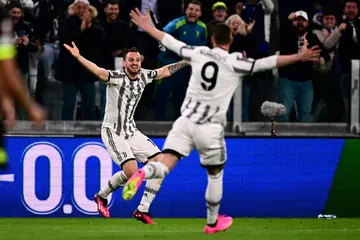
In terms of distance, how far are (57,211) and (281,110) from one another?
404 cm

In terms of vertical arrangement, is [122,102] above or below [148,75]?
below

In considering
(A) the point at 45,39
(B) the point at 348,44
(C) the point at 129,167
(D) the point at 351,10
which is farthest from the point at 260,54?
(C) the point at 129,167

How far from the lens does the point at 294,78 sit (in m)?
18.2

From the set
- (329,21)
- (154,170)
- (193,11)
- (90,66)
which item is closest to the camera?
(154,170)

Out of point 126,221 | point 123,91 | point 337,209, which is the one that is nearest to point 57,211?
point 126,221

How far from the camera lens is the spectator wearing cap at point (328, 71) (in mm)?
18281

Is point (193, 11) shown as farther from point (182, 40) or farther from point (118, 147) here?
point (118, 147)

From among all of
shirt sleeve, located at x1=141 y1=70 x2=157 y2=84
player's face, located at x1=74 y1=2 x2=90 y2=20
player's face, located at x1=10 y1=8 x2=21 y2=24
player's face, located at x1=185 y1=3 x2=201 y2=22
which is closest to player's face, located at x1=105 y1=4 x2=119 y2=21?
player's face, located at x1=74 y1=2 x2=90 y2=20

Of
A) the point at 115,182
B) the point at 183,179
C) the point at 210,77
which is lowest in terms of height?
the point at 183,179

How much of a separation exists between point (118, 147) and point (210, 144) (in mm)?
3491

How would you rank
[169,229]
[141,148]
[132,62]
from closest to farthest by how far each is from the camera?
[169,229] < [132,62] < [141,148]

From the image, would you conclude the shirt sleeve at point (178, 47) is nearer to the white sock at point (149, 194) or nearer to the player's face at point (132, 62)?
the player's face at point (132, 62)

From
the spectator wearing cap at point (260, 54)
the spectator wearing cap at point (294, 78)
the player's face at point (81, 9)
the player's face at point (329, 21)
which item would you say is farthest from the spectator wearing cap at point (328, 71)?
the player's face at point (81, 9)

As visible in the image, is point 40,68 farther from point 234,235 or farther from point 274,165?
point 234,235
